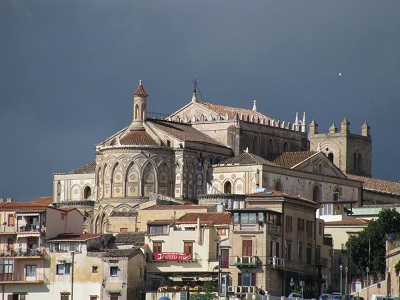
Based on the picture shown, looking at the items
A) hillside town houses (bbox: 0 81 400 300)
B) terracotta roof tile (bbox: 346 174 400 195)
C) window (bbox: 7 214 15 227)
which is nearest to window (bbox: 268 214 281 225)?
hillside town houses (bbox: 0 81 400 300)

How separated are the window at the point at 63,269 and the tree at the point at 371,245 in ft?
59.8

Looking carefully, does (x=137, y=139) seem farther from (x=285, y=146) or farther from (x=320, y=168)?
(x=285, y=146)

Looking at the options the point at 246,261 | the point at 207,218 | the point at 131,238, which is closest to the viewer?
the point at 246,261

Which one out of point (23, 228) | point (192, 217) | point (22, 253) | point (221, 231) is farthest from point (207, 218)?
point (22, 253)

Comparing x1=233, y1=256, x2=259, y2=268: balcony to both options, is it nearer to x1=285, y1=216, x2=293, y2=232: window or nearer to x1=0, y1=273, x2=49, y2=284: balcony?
x1=285, y1=216, x2=293, y2=232: window

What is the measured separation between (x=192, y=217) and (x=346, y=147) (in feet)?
209

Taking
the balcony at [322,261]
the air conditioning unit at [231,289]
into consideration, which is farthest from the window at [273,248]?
the balcony at [322,261]

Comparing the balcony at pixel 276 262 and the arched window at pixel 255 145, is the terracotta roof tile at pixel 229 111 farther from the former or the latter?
the balcony at pixel 276 262

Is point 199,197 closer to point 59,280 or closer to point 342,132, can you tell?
point 59,280

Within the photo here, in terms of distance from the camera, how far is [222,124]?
147500 mm

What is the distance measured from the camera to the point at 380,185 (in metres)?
166

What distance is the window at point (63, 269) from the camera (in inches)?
4446

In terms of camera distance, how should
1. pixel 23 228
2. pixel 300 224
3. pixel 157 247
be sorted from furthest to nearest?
pixel 23 228, pixel 157 247, pixel 300 224

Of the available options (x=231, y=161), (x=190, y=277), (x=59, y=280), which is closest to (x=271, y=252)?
(x=190, y=277)
